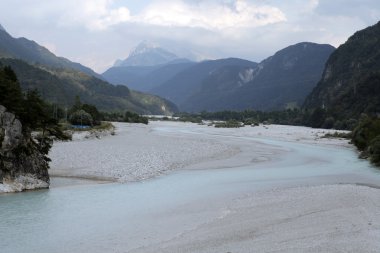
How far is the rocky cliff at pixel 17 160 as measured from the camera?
3884 cm

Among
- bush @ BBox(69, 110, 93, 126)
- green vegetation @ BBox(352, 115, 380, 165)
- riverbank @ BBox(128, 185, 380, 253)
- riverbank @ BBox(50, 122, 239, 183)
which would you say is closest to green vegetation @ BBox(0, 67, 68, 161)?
riverbank @ BBox(50, 122, 239, 183)

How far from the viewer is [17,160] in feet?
132

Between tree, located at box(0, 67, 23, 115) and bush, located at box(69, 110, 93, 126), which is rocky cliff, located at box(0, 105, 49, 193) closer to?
tree, located at box(0, 67, 23, 115)

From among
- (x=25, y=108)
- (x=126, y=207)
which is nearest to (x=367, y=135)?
(x=25, y=108)

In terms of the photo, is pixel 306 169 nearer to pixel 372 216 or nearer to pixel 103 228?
pixel 372 216

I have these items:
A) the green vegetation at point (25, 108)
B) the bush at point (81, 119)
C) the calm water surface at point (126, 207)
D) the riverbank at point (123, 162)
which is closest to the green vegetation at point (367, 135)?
the calm water surface at point (126, 207)

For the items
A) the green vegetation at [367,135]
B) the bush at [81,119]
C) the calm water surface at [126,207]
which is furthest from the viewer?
the bush at [81,119]

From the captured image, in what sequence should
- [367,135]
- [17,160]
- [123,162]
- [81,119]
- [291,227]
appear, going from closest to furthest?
[291,227] → [17,160] → [123,162] → [367,135] → [81,119]

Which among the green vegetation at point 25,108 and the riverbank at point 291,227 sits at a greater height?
the green vegetation at point 25,108

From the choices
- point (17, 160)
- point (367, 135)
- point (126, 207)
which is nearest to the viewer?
point (126, 207)

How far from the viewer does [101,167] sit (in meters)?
55.3

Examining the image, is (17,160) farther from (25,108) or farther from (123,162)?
(123,162)

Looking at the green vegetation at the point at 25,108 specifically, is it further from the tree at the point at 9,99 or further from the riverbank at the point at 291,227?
the riverbank at the point at 291,227

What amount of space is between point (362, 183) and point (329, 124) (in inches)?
6012
